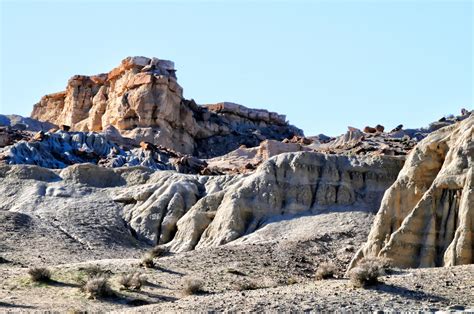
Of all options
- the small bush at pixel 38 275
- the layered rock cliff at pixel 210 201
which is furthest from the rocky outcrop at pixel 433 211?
the layered rock cliff at pixel 210 201

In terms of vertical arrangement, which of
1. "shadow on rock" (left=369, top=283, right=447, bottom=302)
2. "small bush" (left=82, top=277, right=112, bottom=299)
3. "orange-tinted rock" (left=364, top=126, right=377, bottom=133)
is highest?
"orange-tinted rock" (left=364, top=126, right=377, bottom=133)

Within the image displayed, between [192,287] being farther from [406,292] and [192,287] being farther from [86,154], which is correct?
[86,154]

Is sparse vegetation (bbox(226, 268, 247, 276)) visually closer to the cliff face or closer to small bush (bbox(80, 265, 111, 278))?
small bush (bbox(80, 265, 111, 278))

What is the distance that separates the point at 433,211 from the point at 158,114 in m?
85.1

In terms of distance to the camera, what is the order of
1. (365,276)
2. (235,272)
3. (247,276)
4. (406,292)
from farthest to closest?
(235,272) → (247,276) → (365,276) → (406,292)

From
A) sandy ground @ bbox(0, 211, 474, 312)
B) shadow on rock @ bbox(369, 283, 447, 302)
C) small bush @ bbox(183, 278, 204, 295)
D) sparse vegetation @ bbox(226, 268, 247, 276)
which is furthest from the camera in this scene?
sparse vegetation @ bbox(226, 268, 247, 276)

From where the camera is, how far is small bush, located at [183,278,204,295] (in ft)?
111

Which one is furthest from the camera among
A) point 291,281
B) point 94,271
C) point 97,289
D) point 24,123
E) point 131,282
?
point 24,123

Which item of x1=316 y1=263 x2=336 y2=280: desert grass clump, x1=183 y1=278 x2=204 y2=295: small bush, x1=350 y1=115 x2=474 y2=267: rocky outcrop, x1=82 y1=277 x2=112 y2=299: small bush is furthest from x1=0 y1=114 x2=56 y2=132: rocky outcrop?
x1=316 y1=263 x2=336 y2=280: desert grass clump

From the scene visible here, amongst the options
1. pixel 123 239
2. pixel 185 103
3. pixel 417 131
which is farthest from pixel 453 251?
pixel 185 103

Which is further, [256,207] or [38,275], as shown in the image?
[256,207]

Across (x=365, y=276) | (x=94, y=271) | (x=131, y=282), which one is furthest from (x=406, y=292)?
(x=94, y=271)

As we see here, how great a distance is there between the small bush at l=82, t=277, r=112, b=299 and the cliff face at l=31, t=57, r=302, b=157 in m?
76.6

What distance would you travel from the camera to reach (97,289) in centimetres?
3397
